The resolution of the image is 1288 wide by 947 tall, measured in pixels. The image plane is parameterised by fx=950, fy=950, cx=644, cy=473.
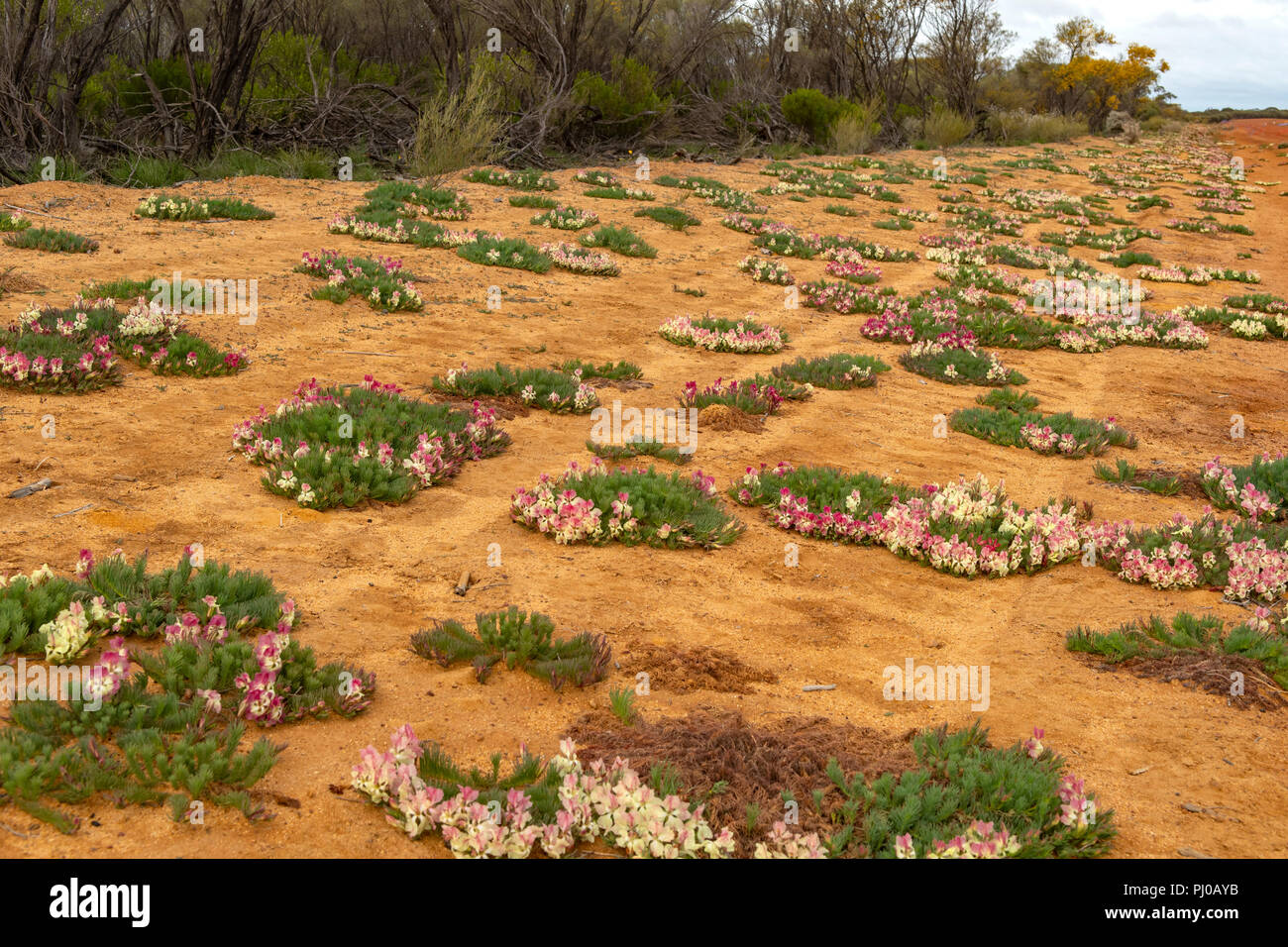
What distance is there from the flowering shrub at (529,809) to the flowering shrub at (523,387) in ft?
19.1

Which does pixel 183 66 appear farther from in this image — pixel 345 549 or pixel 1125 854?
pixel 1125 854

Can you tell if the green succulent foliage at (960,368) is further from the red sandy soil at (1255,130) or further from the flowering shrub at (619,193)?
the red sandy soil at (1255,130)

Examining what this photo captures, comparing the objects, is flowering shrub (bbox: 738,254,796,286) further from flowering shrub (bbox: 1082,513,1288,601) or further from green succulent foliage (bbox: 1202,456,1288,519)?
flowering shrub (bbox: 1082,513,1288,601)

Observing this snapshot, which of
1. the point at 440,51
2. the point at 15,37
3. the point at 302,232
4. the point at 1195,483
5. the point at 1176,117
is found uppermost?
the point at 1176,117

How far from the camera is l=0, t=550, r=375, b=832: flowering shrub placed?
3.48 metres

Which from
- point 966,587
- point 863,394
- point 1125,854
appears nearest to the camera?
point 1125,854

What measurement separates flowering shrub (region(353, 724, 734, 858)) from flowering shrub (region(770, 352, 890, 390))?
7666 millimetres

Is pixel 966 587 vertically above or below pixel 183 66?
below

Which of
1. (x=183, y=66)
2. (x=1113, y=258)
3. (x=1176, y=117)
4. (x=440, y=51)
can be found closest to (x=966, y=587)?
(x=1113, y=258)

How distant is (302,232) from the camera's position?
1454 centimetres

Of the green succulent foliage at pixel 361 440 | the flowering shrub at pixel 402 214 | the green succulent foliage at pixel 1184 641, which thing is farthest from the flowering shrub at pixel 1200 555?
the flowering shrub at pixel 402 214

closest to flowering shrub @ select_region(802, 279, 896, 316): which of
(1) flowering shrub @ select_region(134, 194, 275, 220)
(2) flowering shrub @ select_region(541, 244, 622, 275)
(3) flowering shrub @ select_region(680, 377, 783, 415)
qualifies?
(2) flowering shrub @ select_region(541, 244, 622, 275)

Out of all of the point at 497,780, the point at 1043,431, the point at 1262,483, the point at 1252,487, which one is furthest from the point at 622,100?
the point at 497,780

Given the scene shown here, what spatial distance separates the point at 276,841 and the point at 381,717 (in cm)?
94
